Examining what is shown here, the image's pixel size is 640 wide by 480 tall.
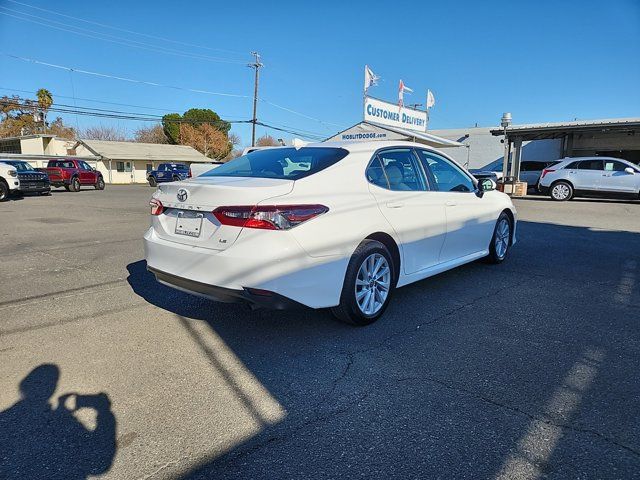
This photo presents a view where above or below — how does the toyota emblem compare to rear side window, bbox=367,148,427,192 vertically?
below

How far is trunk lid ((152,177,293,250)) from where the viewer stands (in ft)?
10.6

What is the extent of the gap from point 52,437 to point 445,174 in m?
4.39

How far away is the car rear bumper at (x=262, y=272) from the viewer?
3.12 metres

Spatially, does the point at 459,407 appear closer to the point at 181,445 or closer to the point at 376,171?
the point at 181,445

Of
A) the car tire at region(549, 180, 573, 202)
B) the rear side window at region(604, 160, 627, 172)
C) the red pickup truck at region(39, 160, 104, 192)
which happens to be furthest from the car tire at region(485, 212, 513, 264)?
the red pickup truck at region(39, 160, 104, 192)

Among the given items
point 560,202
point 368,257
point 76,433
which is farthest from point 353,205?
point 560,202

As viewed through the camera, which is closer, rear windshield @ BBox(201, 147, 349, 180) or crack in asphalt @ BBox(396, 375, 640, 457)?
crack in asphalt @ BBox(396, 375, 640, 457)

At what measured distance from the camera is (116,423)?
8.13 feet

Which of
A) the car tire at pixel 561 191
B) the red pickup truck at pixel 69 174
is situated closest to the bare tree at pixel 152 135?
the red pickup truck at pixel 69 174

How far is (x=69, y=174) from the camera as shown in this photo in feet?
84.6

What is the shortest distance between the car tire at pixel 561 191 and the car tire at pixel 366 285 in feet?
55.8

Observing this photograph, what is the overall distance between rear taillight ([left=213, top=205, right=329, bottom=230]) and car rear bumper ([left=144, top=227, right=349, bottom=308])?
57 millimetres

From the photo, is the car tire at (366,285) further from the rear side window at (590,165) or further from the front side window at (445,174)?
the rear side window at (590,165)

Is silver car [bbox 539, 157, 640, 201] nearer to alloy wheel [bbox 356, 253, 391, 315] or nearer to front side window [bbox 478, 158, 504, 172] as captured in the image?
front side window [bbox 478, 158, 504, 172]
